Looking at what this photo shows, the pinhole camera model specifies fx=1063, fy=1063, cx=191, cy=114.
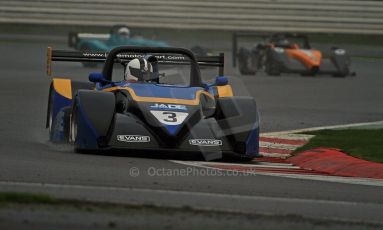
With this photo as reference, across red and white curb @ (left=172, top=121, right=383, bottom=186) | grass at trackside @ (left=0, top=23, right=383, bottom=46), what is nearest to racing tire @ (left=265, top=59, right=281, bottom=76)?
grass at trackside @ (left=0, top=23, right=383, bottom=46)

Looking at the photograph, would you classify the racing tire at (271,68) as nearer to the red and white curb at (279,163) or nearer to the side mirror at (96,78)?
the red and white curb at (279,163)

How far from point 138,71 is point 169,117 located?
62.7 inches

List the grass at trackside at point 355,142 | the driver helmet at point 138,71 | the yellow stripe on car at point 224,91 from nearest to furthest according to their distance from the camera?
the grass at trackside at point 355,142
the driver helmet at point 138,71
the yellow stripe on car at point 224,91

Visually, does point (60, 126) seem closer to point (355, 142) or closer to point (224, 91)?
→ point (224, 91)

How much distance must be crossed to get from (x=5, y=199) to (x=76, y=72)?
20837 millimetres

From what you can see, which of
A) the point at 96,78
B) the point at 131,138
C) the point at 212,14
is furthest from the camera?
the point at 212,14

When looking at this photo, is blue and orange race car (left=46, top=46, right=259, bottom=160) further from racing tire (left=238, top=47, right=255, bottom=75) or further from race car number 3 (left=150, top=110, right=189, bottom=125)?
racing tire (left=238, top=47, right=255, bottom=75)

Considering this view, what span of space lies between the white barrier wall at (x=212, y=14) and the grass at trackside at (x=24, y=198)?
29.5 metres

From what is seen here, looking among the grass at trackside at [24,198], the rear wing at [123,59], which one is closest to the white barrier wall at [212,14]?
the rear wing at [123,59]

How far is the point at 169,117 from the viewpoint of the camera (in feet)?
35.3

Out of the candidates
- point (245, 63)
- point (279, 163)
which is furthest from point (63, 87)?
point (245, 63)

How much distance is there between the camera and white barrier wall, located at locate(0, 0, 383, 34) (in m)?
35.8

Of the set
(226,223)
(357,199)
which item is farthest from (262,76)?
(226,223)

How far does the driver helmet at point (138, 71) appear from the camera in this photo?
480 inches
